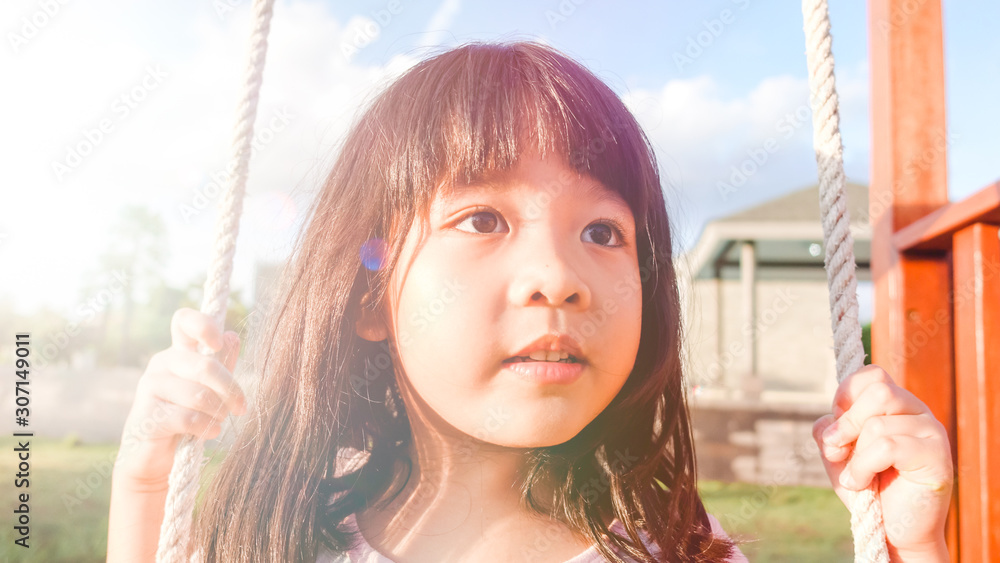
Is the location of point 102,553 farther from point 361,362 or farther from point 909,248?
point 909,248

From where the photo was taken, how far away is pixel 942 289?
35.8 inches

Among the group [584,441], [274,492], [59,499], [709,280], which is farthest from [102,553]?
[709,280]

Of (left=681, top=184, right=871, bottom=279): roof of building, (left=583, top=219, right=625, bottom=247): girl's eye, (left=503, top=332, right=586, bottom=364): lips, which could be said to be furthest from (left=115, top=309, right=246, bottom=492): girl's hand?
(left=681, top=184, right=871, bottom=279): roof of building

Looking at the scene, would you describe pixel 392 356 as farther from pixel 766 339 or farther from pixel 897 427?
pixel 766 339

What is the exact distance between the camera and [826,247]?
748mm

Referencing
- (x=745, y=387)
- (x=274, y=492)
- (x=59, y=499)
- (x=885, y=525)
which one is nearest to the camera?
(x=885, y=525)

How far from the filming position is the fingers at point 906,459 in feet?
2.12

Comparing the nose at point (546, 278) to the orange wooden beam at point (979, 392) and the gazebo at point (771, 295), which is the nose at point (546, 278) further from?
the gazebo at point (771, 295)

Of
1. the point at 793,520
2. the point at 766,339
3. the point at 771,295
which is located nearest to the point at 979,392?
the point at 793,520

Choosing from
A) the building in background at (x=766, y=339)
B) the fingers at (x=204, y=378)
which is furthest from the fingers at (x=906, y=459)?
the building in background at (x=766, y=339)

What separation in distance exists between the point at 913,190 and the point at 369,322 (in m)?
0.89

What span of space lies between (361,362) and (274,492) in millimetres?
229

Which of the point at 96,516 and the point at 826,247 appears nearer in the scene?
the point at 826,247

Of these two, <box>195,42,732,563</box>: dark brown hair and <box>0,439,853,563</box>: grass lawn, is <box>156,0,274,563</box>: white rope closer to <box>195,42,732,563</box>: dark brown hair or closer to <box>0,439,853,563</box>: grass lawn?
<box>195,42,732,563</box>: dark brown hair
